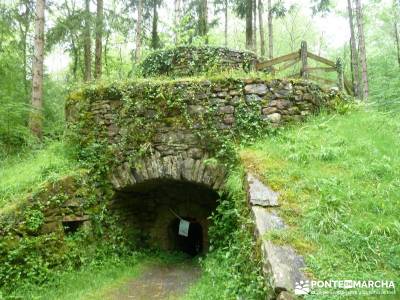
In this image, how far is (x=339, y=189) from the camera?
3721 millimetres

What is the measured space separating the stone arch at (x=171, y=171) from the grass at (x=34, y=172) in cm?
87

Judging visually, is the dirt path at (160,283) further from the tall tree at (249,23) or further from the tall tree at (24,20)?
the tall tree at (249,23)

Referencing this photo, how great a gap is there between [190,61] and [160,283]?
5.74 meters

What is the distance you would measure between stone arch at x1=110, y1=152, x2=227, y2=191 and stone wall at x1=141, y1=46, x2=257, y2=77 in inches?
144

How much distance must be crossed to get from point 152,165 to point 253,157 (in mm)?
1902

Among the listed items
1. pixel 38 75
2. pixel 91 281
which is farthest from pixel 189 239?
pixel 38 75

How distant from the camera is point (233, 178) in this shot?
531cm

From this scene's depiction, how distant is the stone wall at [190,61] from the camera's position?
928 cm

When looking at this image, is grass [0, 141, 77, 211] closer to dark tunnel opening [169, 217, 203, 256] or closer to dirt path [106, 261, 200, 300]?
dirt path [106, 261, 200, 300]

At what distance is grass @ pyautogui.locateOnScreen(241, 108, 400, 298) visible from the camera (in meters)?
2.68

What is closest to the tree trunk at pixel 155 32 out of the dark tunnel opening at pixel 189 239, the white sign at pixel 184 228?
the dark tunnel opening at pixel 189 239

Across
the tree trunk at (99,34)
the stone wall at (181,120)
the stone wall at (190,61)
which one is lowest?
the stone wall at (181,120)

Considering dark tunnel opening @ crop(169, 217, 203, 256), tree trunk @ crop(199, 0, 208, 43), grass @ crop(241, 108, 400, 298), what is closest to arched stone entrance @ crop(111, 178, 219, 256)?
dark tunnel opening @ crop(169, 217, 203, 256)

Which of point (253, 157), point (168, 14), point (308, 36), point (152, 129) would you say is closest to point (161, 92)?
point (152, 129)
